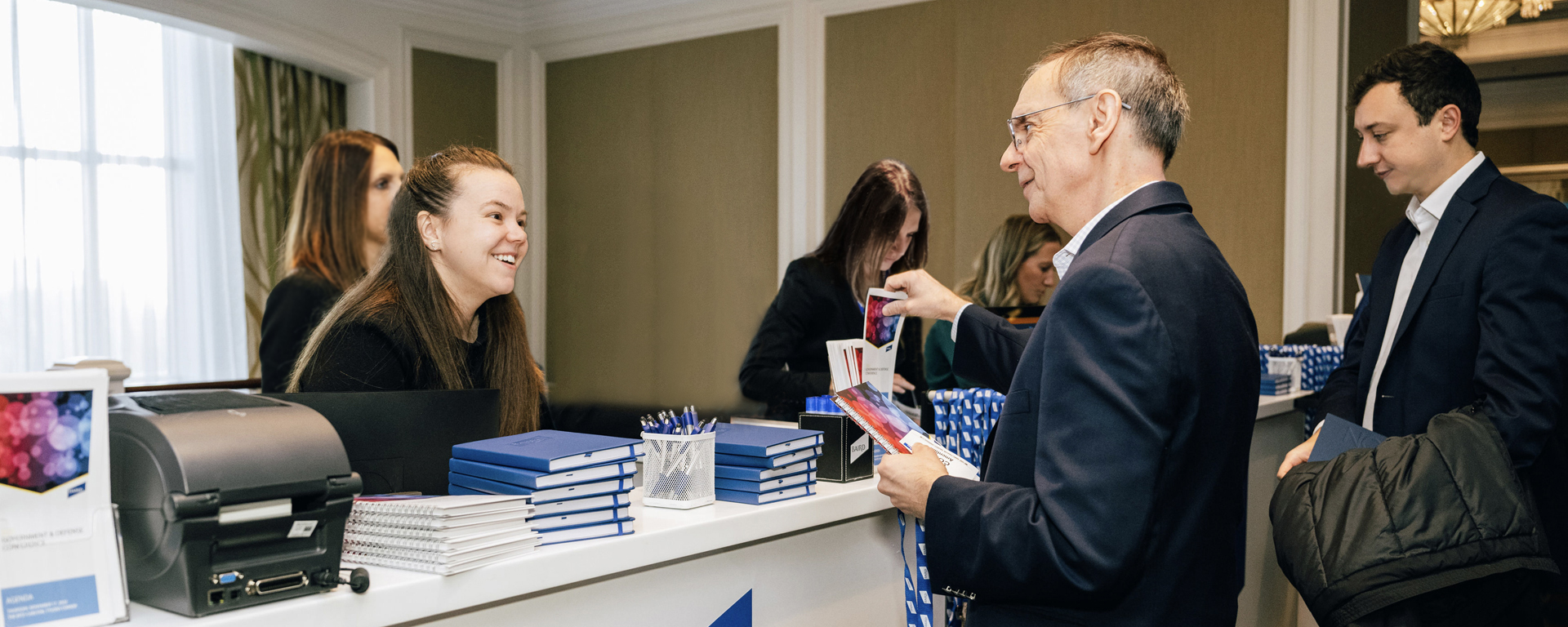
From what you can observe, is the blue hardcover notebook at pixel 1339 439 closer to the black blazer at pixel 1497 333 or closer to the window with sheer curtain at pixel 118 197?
the black blazer at pixel 1497 333

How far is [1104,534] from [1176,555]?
168 millimetres

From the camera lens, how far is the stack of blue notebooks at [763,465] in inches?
67.3

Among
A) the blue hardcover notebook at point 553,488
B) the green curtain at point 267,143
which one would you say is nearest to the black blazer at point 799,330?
the blue hardcover notebook at point 553,488

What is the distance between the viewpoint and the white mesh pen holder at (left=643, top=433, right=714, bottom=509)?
1.66m

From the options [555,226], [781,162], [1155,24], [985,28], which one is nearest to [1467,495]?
[1155,24]

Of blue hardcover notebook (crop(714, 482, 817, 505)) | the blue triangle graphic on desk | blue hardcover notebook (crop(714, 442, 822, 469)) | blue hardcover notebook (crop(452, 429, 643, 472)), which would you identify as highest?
blue hardcover notebook (crop(452, 429, 643, 472))

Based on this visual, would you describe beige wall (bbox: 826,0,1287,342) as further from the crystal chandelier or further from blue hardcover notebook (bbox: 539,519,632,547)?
blue hardcover notebook (bbox: 539,519,632,547)

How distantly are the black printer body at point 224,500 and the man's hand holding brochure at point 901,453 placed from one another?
2.40 feet

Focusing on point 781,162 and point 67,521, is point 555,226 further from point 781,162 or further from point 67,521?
point 67,521

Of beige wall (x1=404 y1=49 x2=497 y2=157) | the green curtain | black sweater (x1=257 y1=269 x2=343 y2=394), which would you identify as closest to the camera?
black sweater (x1=257 y1=269 x2=343 y2=394)

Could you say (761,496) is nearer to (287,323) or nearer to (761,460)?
(761,460)

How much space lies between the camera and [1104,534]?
3.92 feet

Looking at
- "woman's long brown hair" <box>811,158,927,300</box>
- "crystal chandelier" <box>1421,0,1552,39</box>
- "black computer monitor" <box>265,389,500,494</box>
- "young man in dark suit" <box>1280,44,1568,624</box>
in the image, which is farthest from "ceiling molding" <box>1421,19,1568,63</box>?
"black computer monitor" <box>265,389,500,494</box>

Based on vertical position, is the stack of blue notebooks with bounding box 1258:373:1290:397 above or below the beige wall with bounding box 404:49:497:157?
below
